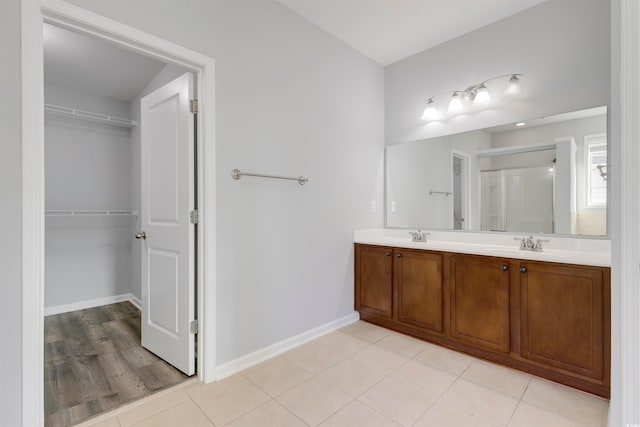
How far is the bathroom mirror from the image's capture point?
6.82 feet

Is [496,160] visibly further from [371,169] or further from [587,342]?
[587,342]

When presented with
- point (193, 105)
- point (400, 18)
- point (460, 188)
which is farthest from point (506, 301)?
point (193, 105)

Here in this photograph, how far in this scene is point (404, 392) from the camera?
1.80 m

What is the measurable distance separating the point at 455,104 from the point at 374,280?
174 centimetres

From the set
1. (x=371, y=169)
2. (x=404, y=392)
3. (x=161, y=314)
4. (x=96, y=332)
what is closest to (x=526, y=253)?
(x=404, y=392)

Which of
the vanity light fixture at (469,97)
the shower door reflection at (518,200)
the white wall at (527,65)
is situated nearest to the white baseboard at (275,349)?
the shower door reflection at (518,200)

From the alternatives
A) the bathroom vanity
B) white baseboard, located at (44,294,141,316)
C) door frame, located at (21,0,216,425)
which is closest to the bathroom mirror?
the bathroom vanity

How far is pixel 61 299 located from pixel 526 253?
4420 mm

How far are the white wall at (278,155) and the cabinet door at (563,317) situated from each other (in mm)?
1460

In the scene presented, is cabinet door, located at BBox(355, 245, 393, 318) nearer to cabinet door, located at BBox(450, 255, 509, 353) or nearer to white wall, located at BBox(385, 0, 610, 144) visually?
cabinet door, located at BBox(450, 255, 509, 353)

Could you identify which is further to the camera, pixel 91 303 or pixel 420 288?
pixel 91 303

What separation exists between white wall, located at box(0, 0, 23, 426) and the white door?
789mm

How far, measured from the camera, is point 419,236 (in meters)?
2.86

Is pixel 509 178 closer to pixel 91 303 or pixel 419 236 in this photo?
pixel 419 236
